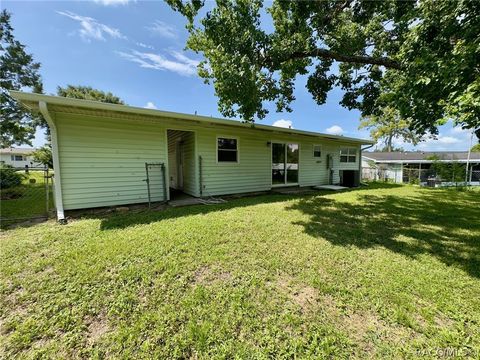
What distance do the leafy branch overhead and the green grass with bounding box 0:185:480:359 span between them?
94.6 inches

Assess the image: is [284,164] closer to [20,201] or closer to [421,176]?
[20,201]

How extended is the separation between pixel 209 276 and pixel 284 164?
302 inches

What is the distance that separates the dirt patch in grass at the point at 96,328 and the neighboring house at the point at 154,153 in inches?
158

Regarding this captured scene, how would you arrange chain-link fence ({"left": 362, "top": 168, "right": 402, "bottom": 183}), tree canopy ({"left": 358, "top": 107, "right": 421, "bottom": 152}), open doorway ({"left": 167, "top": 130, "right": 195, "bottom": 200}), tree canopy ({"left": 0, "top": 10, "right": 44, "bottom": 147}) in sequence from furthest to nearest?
tree canopy ({"left": 358, "top": 107, "right": 421, "bottom": 152})
chain-link fence ({"left": 362, "top": 168, "right": 402, "bottom": 183})
tree canopy ({"left": 0, "top": 10, "right": 44, "bottom": 147})
open doorway ({"left": 167, "top": 130, "right": 195, "bottom": 200})

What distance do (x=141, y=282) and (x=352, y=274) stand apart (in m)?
2.63

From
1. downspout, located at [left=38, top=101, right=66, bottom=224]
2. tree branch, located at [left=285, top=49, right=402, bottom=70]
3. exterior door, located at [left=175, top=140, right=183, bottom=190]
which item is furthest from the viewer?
exterior door, located at [left=175, top=140, right=183, bottom=190]

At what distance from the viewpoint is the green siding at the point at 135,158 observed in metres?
5.31

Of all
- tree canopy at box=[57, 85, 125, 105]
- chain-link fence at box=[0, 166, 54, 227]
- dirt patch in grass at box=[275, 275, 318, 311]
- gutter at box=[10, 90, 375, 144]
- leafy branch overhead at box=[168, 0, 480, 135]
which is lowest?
dirt patch in grass at box=[275, 275, 318, 311]

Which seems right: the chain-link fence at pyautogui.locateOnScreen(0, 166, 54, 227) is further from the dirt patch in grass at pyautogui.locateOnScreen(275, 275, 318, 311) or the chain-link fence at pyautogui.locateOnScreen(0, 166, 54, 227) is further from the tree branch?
the tree branch

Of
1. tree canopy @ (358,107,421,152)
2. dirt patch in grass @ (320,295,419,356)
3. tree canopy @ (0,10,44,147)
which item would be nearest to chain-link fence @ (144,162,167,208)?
dirt patch in grass @ (320,295,419,356)

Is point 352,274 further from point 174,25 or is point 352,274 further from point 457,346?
point 174,25

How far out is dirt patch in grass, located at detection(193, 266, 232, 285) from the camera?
2500 mm

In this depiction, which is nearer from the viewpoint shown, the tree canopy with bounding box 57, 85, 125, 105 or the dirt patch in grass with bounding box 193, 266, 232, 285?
the dirt patch in grass with bounding box 193, 266, 232, 285

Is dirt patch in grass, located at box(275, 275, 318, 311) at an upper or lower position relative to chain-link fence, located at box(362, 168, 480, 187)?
lower
